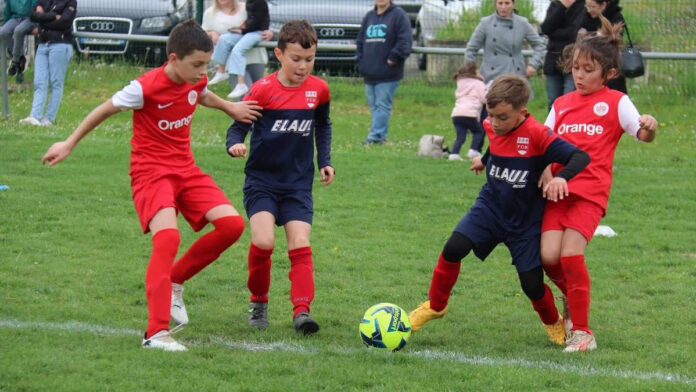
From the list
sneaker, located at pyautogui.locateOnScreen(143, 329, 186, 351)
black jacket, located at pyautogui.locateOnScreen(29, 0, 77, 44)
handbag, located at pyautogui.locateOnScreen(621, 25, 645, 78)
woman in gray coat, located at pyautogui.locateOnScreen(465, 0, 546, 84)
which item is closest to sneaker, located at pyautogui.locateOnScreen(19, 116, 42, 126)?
black jacket, located at pyautogui.locateOnScreen(29, 0, 77, 44)

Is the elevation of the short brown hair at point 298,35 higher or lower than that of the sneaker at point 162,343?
higher

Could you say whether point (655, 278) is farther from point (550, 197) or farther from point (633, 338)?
point (550, 197)

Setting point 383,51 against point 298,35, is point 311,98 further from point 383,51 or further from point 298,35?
point 383,51

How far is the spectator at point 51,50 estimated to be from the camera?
12555 millimetres

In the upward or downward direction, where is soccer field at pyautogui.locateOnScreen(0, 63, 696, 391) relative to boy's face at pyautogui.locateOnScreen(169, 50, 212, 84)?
downward

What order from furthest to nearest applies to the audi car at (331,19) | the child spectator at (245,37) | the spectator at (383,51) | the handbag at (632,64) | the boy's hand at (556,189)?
the audi car at (331,19)
the child spectator at (245,37)
the spectator at (383,51)
the handbag at (632,64)
the boy's hand at (556,189)

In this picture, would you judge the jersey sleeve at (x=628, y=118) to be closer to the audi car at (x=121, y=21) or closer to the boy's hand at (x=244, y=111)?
the boy's hand at (x=244, y=111)

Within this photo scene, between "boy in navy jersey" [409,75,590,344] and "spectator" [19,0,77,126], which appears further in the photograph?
"spectator" [19,0,77,126]

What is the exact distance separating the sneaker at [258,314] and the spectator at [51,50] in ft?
27.2

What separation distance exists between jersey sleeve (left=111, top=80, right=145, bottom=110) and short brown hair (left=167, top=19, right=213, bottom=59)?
0.94 feet

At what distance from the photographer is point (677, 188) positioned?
10.2 metres

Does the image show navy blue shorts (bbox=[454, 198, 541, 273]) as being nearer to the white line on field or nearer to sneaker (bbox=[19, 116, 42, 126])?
the white line on field

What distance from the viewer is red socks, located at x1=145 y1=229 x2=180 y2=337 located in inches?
189

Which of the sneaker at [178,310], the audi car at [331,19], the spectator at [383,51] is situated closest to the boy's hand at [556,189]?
the sneaker at [178,310]
